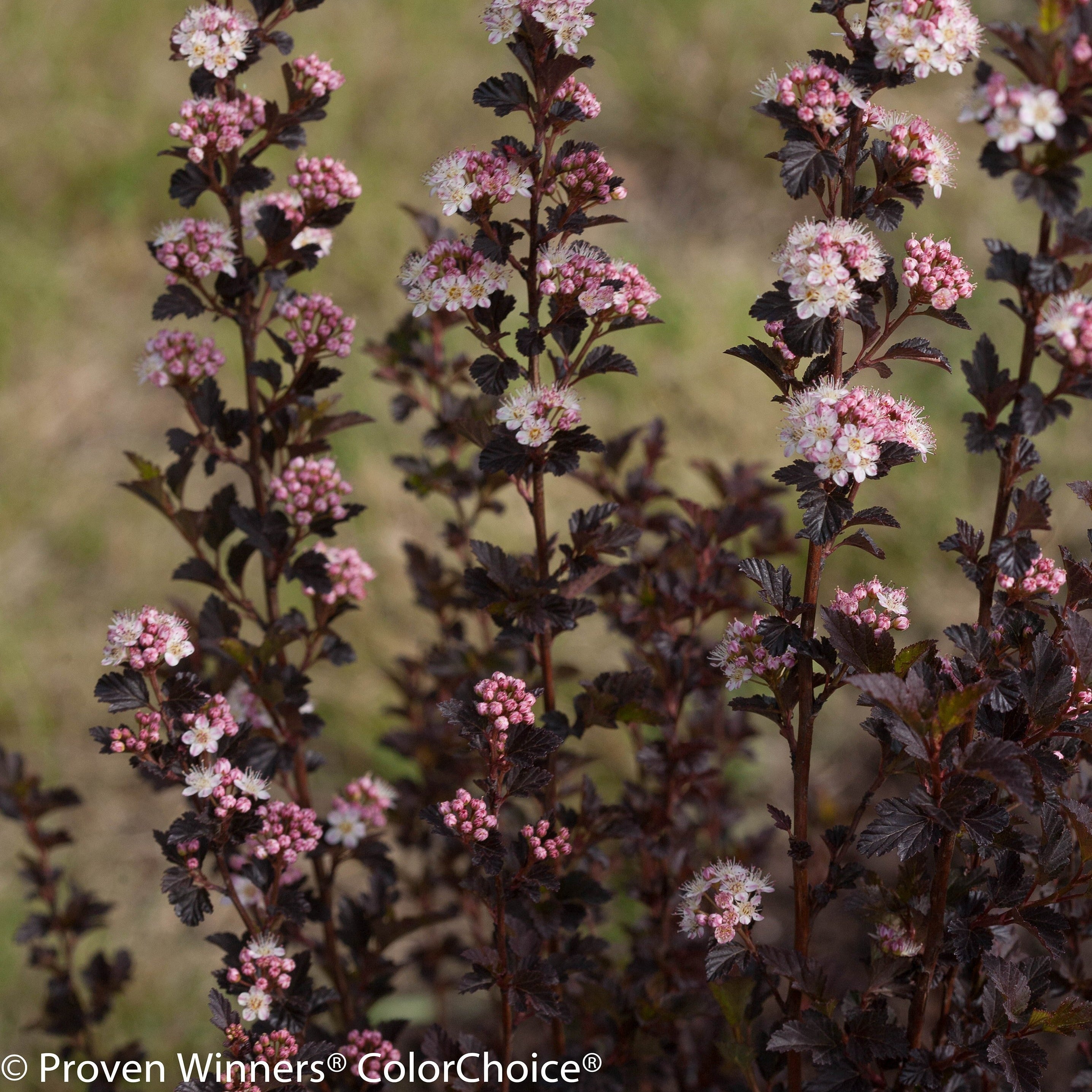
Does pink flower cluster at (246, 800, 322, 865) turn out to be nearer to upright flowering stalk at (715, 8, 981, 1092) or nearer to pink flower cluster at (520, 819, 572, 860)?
pink flower cluster at (520, 819, 572, 860)

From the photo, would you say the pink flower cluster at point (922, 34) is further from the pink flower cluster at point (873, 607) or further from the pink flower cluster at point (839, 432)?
the pink flower cluster at point (873, 607)

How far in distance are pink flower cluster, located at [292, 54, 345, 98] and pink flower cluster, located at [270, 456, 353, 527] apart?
622 mm

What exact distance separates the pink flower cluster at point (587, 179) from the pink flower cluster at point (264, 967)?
3.87 feet

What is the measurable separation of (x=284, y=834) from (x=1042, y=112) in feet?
4.64

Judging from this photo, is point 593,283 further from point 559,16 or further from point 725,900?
point 725,900

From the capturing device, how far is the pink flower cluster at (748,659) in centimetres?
153

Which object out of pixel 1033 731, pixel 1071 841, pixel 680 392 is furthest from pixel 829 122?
pixel 680 392

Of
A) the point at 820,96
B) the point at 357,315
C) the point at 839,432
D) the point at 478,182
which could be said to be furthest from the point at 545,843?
the point at 357,315

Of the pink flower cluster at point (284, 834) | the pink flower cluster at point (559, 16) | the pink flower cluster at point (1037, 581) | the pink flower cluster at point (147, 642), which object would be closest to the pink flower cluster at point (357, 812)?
the pink flower cluster at point (284, 834)

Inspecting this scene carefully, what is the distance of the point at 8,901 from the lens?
3107 millimetres

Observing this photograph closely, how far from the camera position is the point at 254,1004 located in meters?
1.59

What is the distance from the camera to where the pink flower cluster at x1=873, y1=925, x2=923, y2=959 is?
155 cm

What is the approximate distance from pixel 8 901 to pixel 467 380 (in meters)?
2.04
